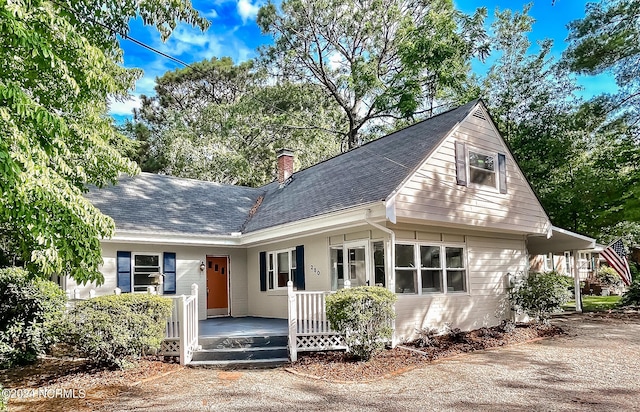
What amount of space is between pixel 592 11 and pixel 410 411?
1695cm

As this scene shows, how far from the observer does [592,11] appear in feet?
53.8

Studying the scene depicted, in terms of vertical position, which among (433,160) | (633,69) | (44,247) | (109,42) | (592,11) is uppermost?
(592,11)

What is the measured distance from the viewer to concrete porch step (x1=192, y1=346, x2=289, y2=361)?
8.95 metres

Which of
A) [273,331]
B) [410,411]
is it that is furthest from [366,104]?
[410,411]

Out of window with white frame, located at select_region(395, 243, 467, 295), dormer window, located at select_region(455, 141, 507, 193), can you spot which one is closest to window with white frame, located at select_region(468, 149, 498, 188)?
dormer window, located at select_region(455, 141, 507, 193)

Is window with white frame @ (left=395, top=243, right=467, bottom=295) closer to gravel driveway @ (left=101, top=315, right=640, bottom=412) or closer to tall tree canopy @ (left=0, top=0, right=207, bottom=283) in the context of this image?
gravel driveway @ (left=101, top=315, right=640, bottom=412)

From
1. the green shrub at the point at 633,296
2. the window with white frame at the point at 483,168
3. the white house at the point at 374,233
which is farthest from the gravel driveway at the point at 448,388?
the green shrub at the point at 633,296

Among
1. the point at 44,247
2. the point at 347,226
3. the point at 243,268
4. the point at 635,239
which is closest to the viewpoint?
the point at 44,247

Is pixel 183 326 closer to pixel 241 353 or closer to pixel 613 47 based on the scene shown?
pixel 241 353

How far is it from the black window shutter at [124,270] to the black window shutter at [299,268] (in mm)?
4502

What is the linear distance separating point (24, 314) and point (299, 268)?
20.2 ft

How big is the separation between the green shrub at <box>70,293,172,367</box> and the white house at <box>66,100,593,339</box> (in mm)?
3852

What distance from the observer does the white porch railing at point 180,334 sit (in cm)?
885

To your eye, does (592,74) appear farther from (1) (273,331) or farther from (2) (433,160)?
(1) (273,331)
